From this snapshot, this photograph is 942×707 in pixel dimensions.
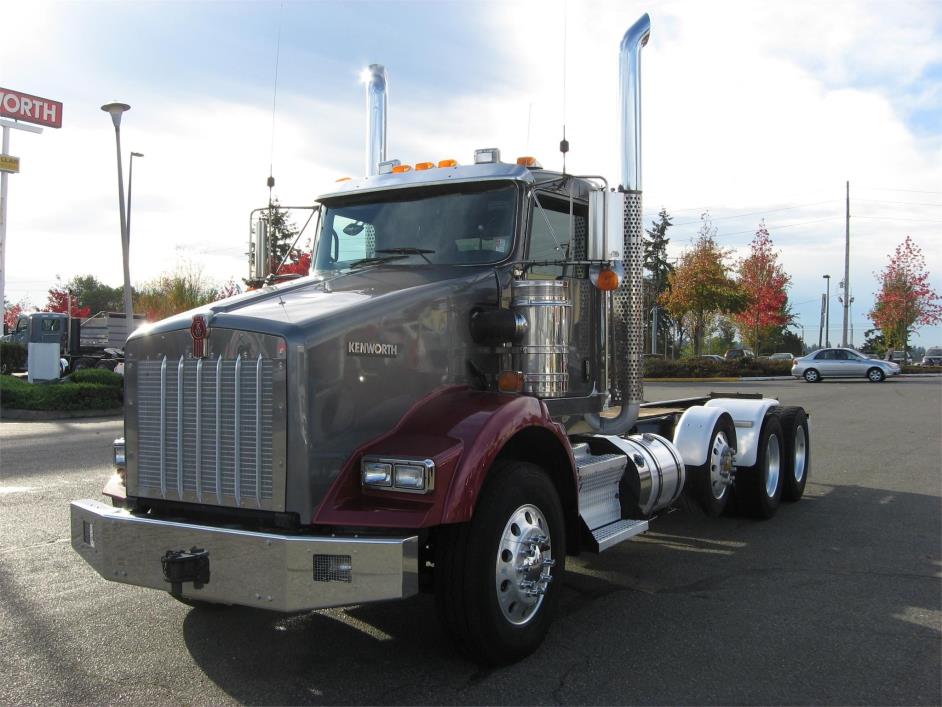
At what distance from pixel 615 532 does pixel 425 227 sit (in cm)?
231

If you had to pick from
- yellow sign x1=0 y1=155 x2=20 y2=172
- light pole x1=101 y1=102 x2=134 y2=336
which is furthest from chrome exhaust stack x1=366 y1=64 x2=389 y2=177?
yellow sign x1=0 y1=155 x2=20 y2=172

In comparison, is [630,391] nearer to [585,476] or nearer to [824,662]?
[585,476]

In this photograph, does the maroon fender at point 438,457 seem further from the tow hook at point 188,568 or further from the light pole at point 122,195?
the light pole at point 122,195

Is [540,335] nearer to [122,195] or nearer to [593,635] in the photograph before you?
[593,635]

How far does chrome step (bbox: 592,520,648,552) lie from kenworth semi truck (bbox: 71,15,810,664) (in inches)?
1.0

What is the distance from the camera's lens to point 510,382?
5.00 meters

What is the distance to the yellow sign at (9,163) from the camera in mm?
23109

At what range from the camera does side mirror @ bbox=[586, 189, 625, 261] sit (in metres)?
5.30

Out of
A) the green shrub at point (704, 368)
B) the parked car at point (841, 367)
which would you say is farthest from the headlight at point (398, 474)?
the parked car at point (841, 367)

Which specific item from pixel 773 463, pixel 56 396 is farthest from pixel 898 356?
pixel 773 463

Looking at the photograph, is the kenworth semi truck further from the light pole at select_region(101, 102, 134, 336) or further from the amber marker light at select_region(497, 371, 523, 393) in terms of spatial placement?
the light pole at select_region(101, 102, 134, 336)

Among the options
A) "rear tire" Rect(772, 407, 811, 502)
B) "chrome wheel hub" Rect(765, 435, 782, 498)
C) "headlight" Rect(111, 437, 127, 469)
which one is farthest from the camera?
"rear tire" Rect(772, 407, 811, 502)

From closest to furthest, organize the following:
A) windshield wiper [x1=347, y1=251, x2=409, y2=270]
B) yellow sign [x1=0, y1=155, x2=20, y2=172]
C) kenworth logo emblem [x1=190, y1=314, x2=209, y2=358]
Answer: kenworth logo emblem [x1=190, y1=314, x2=209, y2=358] → windshield wiper [x1=347, y1=251, x2=409, y2=270] → yellow sign [x1=0, y1=155, x2=20, y2=172]

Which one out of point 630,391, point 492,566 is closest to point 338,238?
point 630,391
